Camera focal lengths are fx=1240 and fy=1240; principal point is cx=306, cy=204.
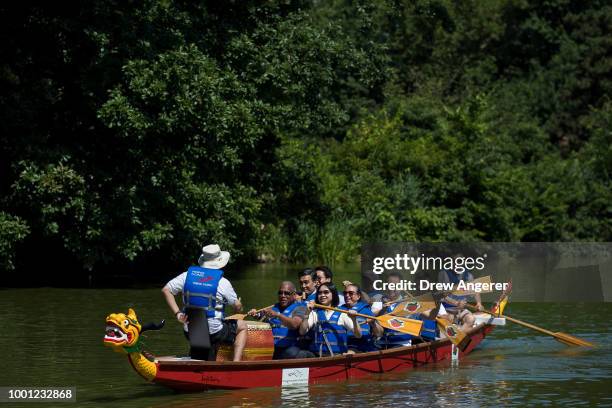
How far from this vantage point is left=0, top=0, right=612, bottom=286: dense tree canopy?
27641 mm

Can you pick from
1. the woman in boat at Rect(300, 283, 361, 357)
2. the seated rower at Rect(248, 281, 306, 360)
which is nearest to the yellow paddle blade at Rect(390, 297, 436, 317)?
the woman in boat at Rect(300, 283, 361, 357)

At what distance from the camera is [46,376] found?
56.3ft

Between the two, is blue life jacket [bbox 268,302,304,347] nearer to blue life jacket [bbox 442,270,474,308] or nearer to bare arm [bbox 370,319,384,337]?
bare arm [bbox 370,319,384,337]

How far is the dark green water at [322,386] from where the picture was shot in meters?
15.7

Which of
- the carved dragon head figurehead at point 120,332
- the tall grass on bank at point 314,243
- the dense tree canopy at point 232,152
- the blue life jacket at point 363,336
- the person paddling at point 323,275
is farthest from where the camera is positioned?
the tall grass on bank at point 314,243

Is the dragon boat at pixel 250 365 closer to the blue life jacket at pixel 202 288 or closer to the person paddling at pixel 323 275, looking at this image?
the blue life jacket at pixel 202 288

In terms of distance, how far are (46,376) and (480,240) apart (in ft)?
84.7

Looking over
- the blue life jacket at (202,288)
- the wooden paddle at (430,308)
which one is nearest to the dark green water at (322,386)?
the wooden paddle at (430,308)

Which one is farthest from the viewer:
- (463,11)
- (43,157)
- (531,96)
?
(463,11)

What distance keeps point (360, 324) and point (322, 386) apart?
1.49 metres

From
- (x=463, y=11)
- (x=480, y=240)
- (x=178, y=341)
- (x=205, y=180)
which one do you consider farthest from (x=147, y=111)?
(x=463, y=11)

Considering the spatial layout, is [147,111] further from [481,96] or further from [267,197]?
[481,96]

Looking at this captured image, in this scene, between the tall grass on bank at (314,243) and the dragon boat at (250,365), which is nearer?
the dragon boat at (250,365)

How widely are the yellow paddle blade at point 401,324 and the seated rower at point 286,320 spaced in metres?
1.64
